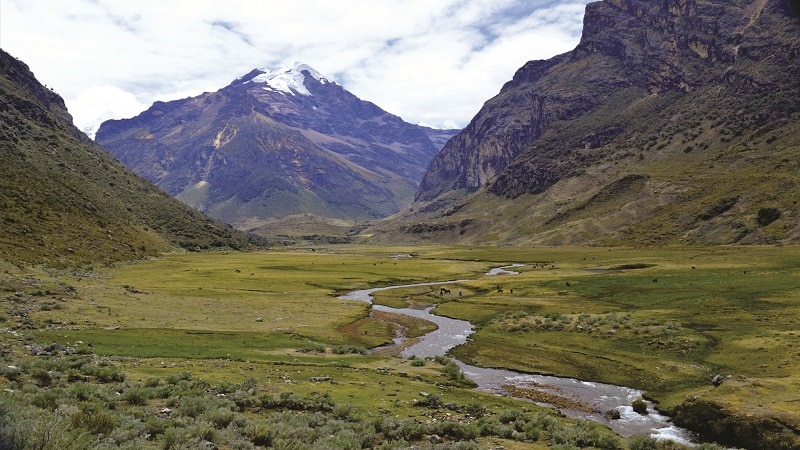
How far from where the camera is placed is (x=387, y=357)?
159 ft

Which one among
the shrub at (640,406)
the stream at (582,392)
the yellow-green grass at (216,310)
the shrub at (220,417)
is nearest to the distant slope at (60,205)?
the yellow-green grass at (216,310)

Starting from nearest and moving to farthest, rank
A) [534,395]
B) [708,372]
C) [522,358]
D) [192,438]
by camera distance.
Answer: [192,438], [534,395], [708,372], [522,358]

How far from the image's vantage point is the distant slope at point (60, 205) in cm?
9944

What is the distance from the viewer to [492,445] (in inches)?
931

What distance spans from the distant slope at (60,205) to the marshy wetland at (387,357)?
1233 centimetres

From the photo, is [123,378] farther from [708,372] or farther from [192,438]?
[708,372]

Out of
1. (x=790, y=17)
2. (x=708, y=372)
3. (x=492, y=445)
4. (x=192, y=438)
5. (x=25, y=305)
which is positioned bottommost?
(x=708, y=372)

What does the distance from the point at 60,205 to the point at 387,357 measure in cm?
11459

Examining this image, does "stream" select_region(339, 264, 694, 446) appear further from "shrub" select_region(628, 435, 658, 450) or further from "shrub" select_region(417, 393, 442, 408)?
"shrub" select_region(417, 393, 442, 408)

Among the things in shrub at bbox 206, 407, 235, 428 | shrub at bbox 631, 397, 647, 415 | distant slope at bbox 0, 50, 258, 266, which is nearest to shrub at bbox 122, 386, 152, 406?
shrub at bbox 206, 407, 235, 428

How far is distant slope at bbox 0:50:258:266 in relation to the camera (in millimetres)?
99438

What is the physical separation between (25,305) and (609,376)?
56445 mm

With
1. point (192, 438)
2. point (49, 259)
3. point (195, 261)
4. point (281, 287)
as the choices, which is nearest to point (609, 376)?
point (192, 438)

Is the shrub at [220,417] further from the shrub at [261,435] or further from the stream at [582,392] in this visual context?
the stream at [582,392]
